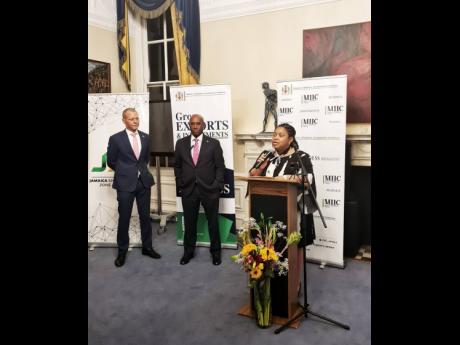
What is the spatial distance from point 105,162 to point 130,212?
0.75 meters

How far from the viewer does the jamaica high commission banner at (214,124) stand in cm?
459

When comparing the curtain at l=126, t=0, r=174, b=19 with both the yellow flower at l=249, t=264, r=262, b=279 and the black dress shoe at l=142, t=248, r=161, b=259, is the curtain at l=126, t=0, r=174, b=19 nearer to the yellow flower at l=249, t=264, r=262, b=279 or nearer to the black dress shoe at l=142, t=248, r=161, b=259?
the black dress shoe at l=142, t=248, r=161, b=259

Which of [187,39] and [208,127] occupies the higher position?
[187,39]

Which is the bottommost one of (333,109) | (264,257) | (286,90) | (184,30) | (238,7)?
(264,257)

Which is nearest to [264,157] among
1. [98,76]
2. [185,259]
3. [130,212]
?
[185,259]

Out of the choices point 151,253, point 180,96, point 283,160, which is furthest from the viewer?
point 180,96

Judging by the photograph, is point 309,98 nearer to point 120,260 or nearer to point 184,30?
point 184,30

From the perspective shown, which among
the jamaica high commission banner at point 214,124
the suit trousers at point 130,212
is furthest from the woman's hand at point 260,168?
the suit trousers at point 130,212

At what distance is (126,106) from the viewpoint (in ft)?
15.6

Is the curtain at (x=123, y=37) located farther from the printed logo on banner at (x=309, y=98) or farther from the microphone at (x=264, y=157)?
the microphone at (x=264, y=157)

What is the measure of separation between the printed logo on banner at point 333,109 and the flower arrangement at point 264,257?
59.5 inches

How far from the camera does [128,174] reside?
4379mm
